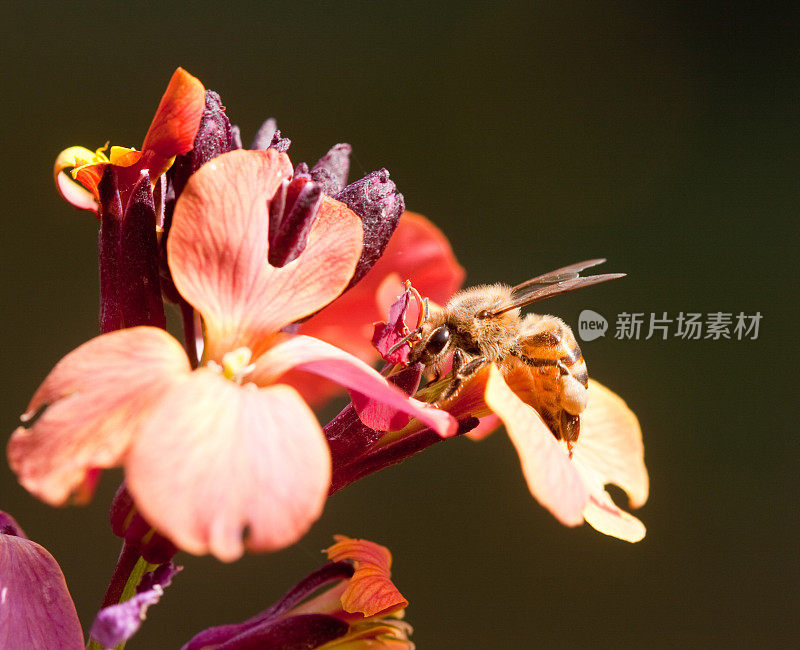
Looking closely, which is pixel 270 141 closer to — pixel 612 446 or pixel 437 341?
pixel 437 341

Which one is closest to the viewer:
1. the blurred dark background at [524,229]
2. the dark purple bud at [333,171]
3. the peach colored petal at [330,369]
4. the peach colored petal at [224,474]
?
the peach colored petal at [224,474]

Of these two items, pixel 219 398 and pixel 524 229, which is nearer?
pixel 219 398

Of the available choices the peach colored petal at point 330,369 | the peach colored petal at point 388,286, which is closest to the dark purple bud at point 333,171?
the peach colored petal at point 388,286

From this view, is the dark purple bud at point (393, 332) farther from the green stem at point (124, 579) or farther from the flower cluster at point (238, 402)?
the green stem at point (124, 579)

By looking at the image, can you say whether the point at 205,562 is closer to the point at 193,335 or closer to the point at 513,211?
the point at 513,211

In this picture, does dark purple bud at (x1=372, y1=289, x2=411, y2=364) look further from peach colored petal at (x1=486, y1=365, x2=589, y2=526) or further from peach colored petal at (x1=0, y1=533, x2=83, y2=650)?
peach colored petal at (x1=0, y1=533, x2=83, y2=650)

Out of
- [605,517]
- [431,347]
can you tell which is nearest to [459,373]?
[431,347]

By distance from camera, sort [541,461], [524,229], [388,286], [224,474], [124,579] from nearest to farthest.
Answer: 1. [224,474]
2. [541,461]
3. [124,579]
4. [388,286]
5. [524,229]
